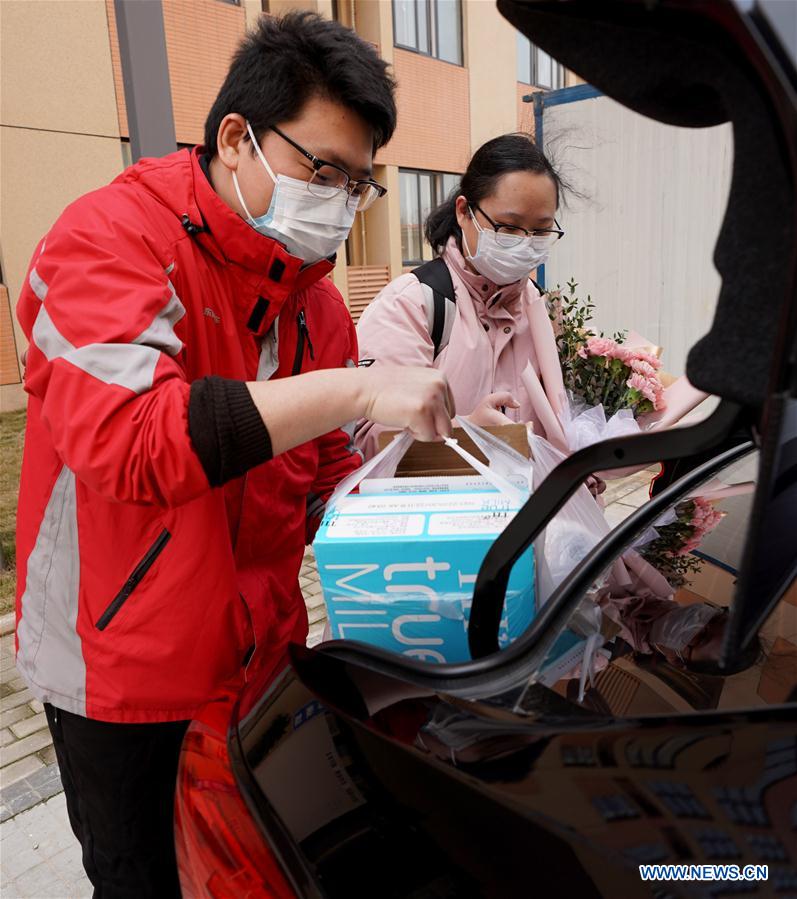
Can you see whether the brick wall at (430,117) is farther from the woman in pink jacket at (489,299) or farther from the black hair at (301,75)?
the black hair at (301,75)

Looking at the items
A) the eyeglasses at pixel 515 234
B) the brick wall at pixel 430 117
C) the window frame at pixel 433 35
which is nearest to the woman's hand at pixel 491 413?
the eyeglasses at pixel 515 234

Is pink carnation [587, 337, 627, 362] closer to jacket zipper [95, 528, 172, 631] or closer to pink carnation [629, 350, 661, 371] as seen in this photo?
pink carnation [629, 350, 661, 371]

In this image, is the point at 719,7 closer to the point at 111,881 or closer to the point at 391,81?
the point at 391,81

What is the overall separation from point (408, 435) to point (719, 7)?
860mm

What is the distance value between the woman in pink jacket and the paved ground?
619mm

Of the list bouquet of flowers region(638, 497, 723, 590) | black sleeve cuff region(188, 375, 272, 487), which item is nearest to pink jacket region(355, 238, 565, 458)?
bouquet of flowers region(638, 497, 723, 590)

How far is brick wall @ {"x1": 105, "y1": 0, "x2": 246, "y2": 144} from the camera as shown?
969 cm

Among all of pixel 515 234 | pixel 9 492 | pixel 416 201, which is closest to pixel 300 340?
pixel 515 234

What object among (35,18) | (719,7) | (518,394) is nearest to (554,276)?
(518,394)

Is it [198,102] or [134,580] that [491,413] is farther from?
[198,102]

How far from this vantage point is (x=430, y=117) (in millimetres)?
12992

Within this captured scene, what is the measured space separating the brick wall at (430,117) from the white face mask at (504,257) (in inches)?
403

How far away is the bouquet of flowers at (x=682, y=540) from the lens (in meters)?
1.39

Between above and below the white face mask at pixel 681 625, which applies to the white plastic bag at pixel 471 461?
above
